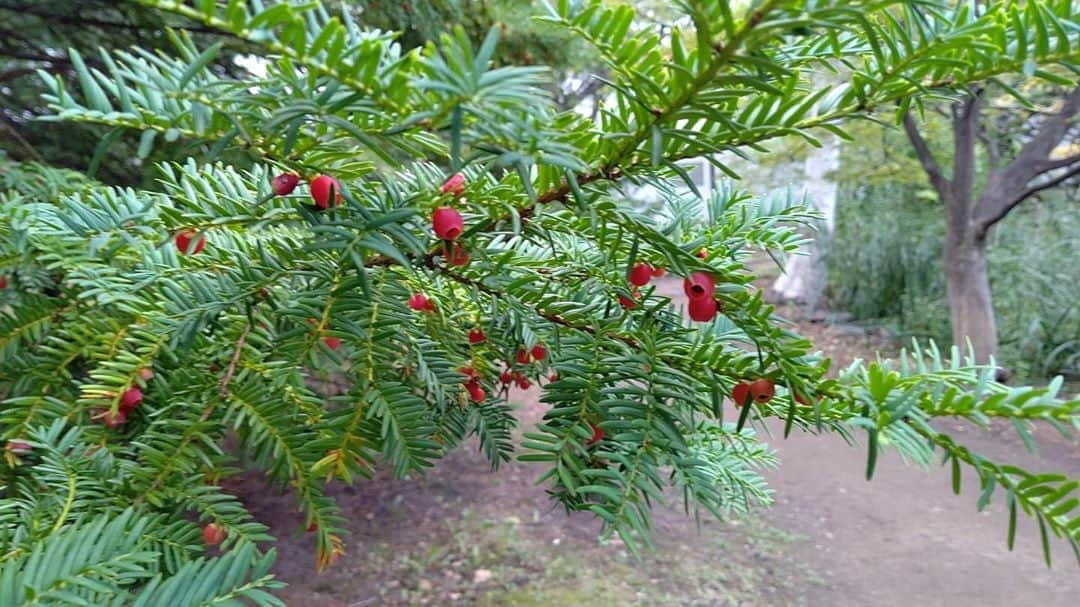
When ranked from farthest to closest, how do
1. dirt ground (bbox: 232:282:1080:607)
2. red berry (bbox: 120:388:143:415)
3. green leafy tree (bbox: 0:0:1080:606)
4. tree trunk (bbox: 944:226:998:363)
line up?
1. tree trunk (bbox: 944:226:998:363)
2. dirt ground (bbox: 232:282:1080:607)
3. red berry (bbox: 120:388:143:415)
4. green leafy tree (bbox: 0:0:1080:606)

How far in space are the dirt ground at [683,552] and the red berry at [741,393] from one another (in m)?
1.73

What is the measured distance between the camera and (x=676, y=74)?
1.08ft

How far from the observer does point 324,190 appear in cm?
41

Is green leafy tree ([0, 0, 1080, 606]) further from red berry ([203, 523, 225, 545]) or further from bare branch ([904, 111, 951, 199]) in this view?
bare branch ([904, 111, 951, 199])

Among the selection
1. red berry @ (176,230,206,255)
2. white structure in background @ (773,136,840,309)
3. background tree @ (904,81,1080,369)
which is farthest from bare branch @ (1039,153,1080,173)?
red berry @ (176,230,206,255)

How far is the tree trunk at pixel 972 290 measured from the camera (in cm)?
390

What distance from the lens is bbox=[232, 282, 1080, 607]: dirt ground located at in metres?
2.16

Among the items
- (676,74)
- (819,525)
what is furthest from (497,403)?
(819,525)

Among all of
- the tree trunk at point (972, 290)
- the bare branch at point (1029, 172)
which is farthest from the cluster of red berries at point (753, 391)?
the tree trunk at point (972, 290)

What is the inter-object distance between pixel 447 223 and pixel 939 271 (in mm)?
5573

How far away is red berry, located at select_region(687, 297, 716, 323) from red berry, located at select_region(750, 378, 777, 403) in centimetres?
5

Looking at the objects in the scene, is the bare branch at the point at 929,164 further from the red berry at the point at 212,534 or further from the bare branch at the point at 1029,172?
the red berry at the point at 212,534

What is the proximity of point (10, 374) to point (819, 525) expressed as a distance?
2767 mm

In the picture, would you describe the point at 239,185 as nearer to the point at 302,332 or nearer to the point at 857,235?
the point at 302,332
